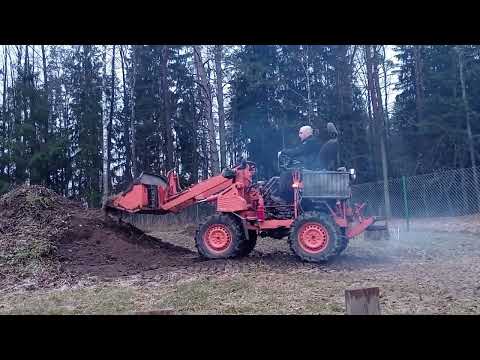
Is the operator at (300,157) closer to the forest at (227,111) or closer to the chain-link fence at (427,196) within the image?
the chain-link fence at (427,196)

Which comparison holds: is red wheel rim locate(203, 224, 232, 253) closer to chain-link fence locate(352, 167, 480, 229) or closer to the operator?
the operator

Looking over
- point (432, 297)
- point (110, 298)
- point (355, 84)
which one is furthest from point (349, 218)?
point (355, 84)

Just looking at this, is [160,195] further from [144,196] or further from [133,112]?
[133,112]

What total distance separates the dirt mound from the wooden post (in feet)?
17.7

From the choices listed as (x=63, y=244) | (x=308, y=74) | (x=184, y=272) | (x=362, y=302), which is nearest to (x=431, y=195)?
(x=184, y=272)

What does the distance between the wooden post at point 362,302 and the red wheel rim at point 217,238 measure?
5.41m

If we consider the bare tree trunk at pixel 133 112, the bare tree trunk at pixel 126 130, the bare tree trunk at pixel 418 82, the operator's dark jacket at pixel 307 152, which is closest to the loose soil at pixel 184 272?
the operator's dark jacket at pixel 307 152

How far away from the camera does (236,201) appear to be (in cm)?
823

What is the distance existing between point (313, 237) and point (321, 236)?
123 millimetres
